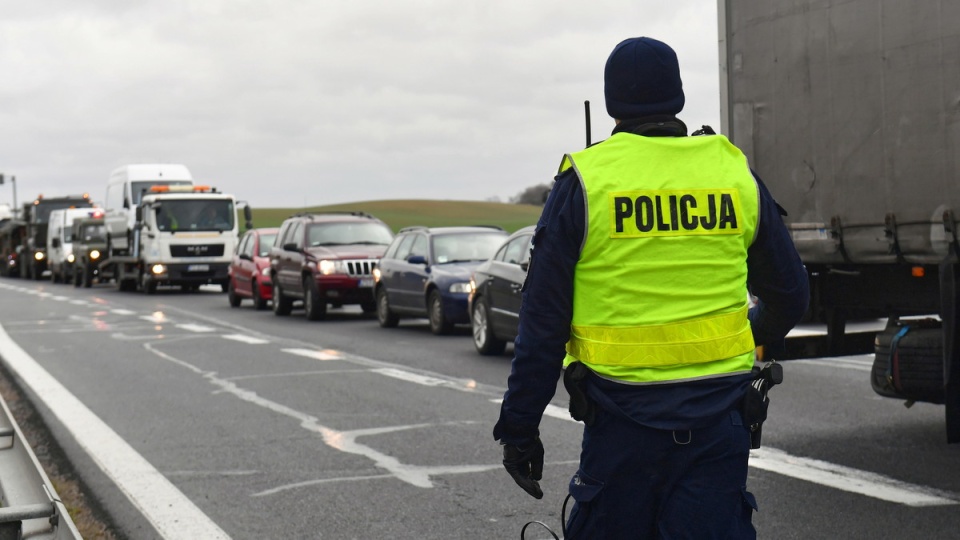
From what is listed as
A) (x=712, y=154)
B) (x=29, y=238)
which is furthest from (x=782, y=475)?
(x=29, y=238)

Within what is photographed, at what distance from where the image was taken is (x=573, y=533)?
324 centimetres

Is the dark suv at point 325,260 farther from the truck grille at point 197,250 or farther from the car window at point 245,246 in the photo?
the truck grille at point 197,250

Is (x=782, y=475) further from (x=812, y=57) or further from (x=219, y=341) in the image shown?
(x=219, y=341)

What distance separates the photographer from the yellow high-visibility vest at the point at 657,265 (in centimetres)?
326

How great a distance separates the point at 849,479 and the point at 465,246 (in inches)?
491

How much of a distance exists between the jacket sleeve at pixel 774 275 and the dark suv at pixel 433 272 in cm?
1436

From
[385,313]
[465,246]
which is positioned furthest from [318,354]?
[385,313]

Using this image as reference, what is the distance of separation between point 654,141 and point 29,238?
54.6 m

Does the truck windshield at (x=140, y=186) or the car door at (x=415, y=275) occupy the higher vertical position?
the truck windshield at (x=140, y=186)

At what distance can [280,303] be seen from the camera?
80.5 feet

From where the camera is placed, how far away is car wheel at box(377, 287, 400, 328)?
20500 millimetres

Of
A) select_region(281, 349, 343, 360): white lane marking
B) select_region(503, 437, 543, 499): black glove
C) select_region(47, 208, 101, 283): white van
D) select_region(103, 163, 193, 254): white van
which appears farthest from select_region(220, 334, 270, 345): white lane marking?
select_region(47, 208, 101, 283): white van

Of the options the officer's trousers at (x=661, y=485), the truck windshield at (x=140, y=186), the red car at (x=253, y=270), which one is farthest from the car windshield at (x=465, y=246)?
the truck windshield at (x=140, y=186)

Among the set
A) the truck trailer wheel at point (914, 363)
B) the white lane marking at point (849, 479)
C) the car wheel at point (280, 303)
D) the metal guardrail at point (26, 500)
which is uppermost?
the truck trailer wheel at point (914, 363)
